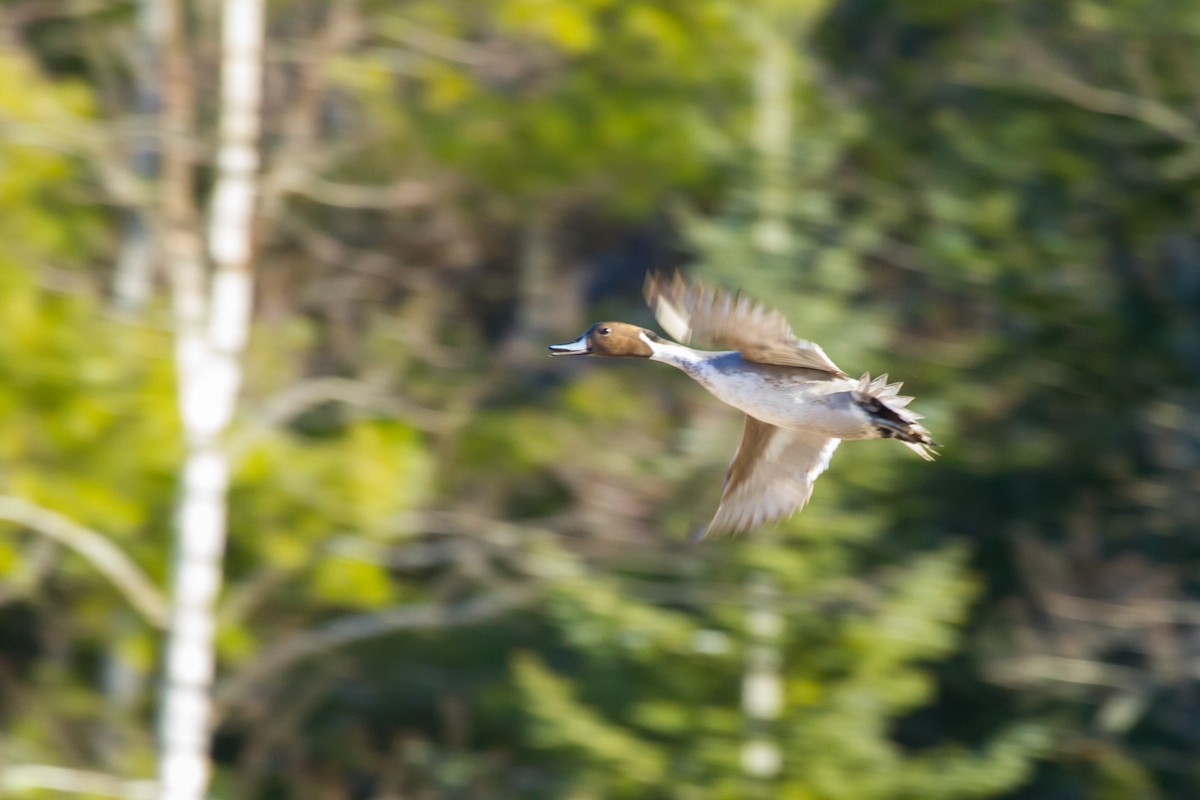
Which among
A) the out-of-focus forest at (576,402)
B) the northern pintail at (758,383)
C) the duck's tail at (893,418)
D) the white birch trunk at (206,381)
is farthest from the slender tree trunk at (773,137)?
the duck's tail at (893,418)

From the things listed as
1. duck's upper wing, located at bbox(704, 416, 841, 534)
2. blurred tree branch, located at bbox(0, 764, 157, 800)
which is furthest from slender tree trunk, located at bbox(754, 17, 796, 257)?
duck's upper wing, located at bbox(704, 416, 841, 534)

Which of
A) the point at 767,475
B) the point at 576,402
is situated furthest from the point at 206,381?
the point at 767,475

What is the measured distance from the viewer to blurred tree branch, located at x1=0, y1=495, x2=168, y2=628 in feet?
35.2

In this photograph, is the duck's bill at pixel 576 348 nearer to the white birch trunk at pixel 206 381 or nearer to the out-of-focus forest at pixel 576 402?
the out-of-focus forest at pixel 576 402

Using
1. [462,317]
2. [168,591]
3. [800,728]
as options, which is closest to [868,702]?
[800,728]

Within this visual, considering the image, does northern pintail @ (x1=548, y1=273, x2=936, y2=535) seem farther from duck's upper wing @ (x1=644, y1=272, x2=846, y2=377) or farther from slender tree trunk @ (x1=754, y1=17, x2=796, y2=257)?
slender tree trunk @ (x1=754, y1=17, x2=796, y2=257)

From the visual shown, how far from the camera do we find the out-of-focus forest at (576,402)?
1102 centimetres

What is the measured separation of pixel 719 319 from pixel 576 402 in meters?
6.75

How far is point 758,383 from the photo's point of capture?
213 inches

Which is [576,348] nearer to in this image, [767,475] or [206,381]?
[767,475]

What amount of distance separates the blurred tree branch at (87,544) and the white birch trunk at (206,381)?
25 cm

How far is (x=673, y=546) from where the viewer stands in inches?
460

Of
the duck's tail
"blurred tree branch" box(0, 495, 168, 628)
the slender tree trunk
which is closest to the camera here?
the duck's tail

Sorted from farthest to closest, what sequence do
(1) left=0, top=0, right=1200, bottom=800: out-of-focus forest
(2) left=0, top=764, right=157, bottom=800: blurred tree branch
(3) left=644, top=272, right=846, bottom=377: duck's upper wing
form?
1. (1) left=0, top=0, right=1200, bottom=800: out-of-focus forest
2. (2) left=0, top=764, right=157, bottom=800: blurred tree branch
3. (3) left=644, top=272, right=846, bottom=377: duck's upper wing
